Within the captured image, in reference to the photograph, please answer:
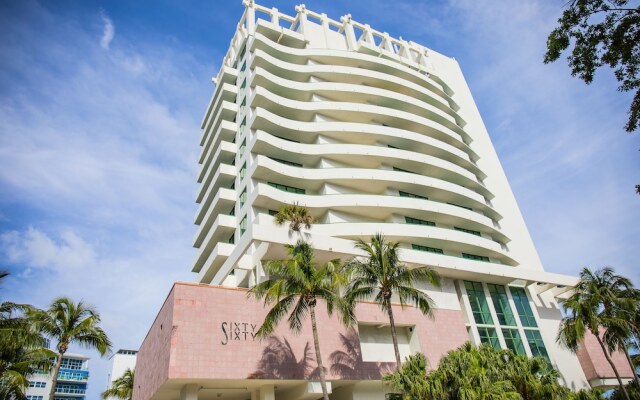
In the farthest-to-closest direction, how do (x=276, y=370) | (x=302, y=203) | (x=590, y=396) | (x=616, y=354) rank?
1. (x=616, y=354)
2. (x=302, y=203)
3. (x=590, y=396)
4. (x=276, y=370)

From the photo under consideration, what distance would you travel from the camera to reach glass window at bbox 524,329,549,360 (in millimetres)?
46406

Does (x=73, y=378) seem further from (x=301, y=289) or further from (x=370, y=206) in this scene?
(x=301, y=289)

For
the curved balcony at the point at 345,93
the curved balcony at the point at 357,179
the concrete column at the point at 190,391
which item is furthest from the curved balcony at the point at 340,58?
the concrete column at the point at 190,391

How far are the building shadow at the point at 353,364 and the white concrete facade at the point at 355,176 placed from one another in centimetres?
174

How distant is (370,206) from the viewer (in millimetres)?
45688

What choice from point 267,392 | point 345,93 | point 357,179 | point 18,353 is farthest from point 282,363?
point 345,93

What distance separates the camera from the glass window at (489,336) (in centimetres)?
4417

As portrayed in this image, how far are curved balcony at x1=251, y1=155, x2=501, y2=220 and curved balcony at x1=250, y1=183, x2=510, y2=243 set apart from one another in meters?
2.29

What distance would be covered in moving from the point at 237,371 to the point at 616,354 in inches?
→ 1773

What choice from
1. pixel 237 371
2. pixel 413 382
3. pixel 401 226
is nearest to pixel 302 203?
pixel 401 226

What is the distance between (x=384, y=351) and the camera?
37.2 m

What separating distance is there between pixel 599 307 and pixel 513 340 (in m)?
9.89

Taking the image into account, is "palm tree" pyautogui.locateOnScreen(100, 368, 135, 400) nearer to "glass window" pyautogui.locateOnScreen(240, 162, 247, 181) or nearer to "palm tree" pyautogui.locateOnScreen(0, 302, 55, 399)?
"palm tree" pyautogui.locateOnScreen(0, 302, 55, 399)

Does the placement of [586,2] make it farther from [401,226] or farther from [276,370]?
[401,226]
